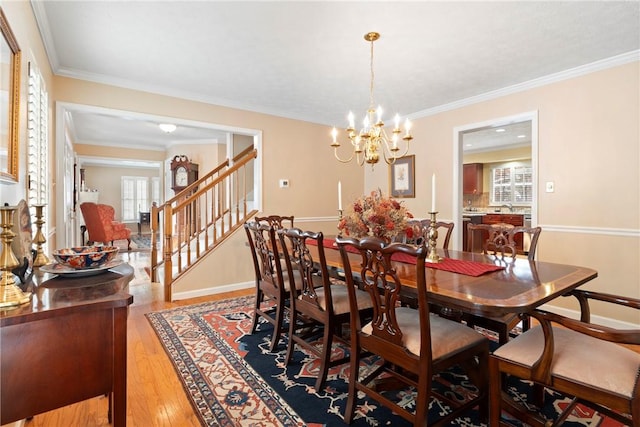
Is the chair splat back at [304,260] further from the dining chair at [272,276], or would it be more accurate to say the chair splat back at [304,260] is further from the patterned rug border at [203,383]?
the patterned rug border at [203,383]

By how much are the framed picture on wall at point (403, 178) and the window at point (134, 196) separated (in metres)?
9.44

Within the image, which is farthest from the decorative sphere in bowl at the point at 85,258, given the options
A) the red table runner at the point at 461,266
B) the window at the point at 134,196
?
the window at the point at 134,196

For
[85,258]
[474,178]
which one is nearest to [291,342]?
[85,258]

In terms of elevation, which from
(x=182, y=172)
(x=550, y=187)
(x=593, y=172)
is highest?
(x=182, y=172)

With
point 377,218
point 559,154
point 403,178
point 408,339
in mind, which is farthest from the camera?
point 403,178

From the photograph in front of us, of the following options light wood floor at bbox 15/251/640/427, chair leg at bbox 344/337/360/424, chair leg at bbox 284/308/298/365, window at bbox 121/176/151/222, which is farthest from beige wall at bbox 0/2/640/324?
window at bbox 121/176/151/222

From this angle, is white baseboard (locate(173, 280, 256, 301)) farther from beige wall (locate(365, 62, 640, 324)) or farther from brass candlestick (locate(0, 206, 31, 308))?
beige wall (locate(365, 62, 640, 324))

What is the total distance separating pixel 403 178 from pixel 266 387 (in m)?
3.68

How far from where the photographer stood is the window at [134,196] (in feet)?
35.3

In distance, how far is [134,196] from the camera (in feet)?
35.8

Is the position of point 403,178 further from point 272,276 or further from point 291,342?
point 291,342

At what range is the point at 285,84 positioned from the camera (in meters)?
3.46

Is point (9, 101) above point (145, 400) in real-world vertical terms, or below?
above

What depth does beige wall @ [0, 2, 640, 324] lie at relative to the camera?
109 inches
